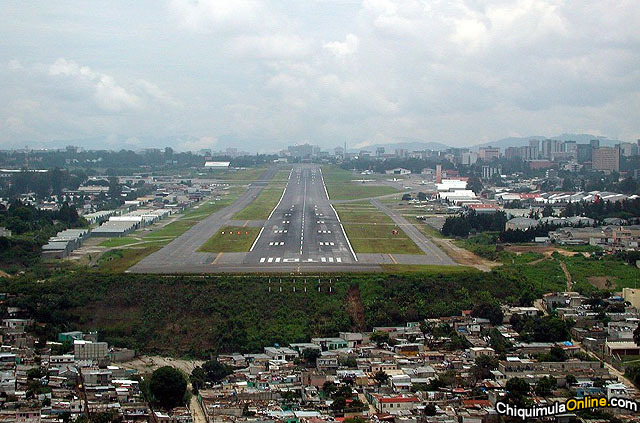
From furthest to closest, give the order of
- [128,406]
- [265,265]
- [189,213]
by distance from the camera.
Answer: [189,213] → [265,265] → [128,406]

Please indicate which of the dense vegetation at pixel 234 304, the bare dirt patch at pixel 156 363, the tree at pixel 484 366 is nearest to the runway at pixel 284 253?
the dense vegetation at pixel 234 304

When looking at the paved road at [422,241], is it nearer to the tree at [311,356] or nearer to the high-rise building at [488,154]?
the tree at [311,356]

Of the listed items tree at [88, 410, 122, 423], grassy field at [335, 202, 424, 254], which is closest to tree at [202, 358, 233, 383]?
tree at [88, 410, 122, 423]

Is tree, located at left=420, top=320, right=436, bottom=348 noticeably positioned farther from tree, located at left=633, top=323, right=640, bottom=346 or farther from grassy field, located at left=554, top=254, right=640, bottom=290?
grassy field, located at left=554, top=254, right=640, bottom=290

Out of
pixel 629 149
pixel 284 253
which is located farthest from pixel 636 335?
pixel 629 149

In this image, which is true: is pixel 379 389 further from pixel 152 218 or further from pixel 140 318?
pixel 152 218

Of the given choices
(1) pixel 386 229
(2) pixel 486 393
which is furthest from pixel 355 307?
(1) pixel 386 229

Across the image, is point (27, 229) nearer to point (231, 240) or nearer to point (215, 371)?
point (231, 240)
